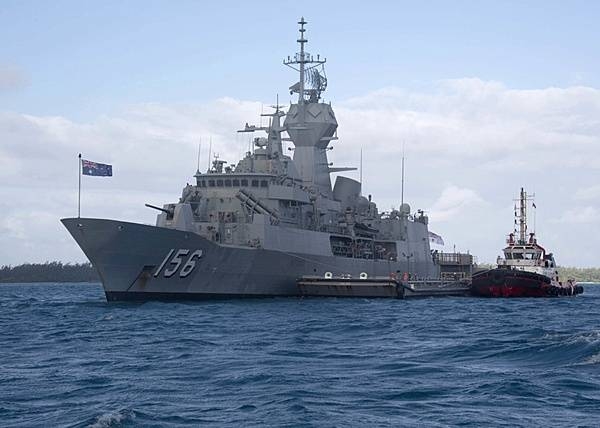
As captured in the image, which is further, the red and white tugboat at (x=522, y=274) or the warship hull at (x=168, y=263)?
the red and white tugboat at (x=522, y=274)

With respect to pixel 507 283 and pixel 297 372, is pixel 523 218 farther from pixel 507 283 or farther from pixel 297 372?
pixel 297 372

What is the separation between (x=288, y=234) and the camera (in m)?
43.0

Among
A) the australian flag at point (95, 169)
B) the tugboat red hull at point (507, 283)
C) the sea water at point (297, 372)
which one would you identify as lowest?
the sea water at point (297, 372)

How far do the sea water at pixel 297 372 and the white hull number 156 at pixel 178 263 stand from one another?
6804mm

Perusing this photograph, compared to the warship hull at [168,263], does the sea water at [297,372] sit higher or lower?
lower

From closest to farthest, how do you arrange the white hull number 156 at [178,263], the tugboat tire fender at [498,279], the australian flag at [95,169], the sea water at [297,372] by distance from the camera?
the sea water at [297,372] < the australian flag at [95,169] < the white hull number 156 at [178,263] < the tugboat tire fender at [498,279]

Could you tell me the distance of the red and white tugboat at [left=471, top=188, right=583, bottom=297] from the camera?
55.2 metres

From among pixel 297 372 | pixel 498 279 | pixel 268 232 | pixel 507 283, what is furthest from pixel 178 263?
pixel 507 283

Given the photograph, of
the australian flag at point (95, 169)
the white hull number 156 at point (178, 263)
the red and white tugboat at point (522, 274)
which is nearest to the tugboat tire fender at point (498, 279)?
the red and white tugboat at point (522, 274)

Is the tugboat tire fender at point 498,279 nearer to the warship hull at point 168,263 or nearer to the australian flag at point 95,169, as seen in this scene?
the warship hull at point 168,263

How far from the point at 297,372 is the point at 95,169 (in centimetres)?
2066

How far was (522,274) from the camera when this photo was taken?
5528cm

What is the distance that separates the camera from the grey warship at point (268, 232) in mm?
36688

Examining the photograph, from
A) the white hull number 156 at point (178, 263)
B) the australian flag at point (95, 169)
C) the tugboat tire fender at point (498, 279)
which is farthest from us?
the tugboat tire fender at point (498, 279)
